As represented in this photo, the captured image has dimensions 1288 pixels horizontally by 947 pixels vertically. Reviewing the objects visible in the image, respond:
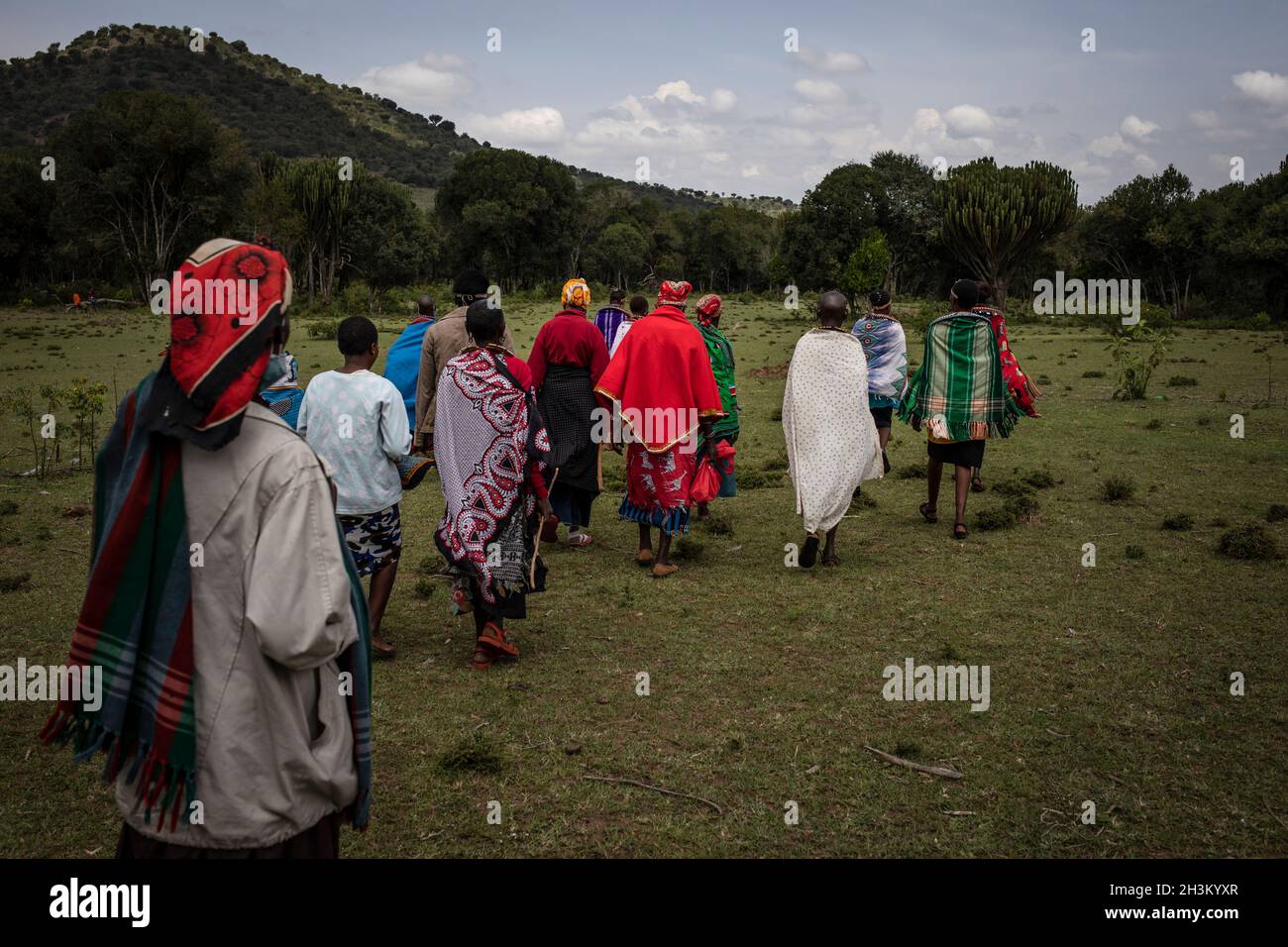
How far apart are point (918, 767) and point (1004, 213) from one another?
41.0 m

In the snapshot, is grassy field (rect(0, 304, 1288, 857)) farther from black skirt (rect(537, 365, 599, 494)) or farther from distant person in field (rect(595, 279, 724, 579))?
black skirt (rect(537, 365, 599, 494))

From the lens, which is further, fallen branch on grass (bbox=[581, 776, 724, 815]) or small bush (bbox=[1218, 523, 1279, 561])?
small bush (bbox=[1218, 523, 1279, 561])

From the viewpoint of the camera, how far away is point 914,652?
611 cm

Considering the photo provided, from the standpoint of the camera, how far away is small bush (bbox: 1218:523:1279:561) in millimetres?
7773

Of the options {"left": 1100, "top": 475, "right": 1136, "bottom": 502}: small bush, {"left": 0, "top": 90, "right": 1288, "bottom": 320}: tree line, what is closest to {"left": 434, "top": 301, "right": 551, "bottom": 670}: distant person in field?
{"left": 1100, "top": 475, "right": 1136, "bottom": 502}: small bush

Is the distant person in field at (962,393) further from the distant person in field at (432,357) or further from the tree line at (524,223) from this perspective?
the tree line at (524,223)

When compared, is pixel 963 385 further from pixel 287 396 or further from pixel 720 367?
pixel 287 396

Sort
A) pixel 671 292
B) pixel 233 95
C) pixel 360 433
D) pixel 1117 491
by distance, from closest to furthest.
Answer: pixel 360 433, pixel 671 292, pixel 1117 491, pixel 233 95

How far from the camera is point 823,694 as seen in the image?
551cm

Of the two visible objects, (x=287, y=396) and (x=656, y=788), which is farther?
(x=287, y=396)

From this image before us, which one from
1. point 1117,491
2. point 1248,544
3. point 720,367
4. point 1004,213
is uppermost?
point 1004,213

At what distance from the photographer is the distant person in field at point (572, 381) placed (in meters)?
8.15

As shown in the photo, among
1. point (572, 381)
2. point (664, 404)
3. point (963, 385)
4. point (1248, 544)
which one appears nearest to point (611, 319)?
point (572, 381)

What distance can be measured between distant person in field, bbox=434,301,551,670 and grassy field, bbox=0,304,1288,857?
1.54 ft
